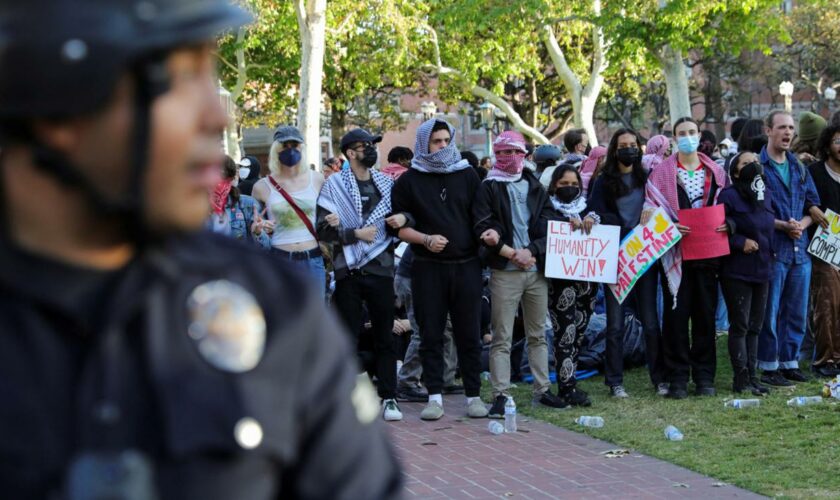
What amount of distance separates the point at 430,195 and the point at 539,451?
2.26m

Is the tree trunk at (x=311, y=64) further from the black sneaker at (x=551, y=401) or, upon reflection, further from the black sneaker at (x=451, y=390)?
the black sneaker at (x=551, y=401)

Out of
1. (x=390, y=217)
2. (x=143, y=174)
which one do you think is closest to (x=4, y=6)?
(x=143, y=174)

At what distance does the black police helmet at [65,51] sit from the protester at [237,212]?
763 cm

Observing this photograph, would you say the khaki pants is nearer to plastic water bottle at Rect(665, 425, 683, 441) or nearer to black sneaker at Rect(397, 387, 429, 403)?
black sneaker at Rect(397, 387, 429, 403)

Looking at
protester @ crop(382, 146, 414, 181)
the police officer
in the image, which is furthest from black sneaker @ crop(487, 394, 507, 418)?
the police officer

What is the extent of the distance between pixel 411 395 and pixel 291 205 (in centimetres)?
222

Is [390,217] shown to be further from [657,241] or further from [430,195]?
[657,241]

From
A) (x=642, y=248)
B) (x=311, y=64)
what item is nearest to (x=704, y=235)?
(x=642, y=248)

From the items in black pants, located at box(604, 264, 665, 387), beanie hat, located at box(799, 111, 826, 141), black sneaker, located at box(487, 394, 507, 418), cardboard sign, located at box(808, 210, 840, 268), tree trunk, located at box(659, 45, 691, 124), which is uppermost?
tree trunk, located at box(659, 45, 691, 124)

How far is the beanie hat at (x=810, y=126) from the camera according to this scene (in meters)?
12.7

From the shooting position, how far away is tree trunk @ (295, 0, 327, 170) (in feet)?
87.5

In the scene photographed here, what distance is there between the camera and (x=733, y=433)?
8.66m

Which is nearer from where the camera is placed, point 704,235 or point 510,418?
point 510,418

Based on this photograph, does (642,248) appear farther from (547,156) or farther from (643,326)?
(547,156)
